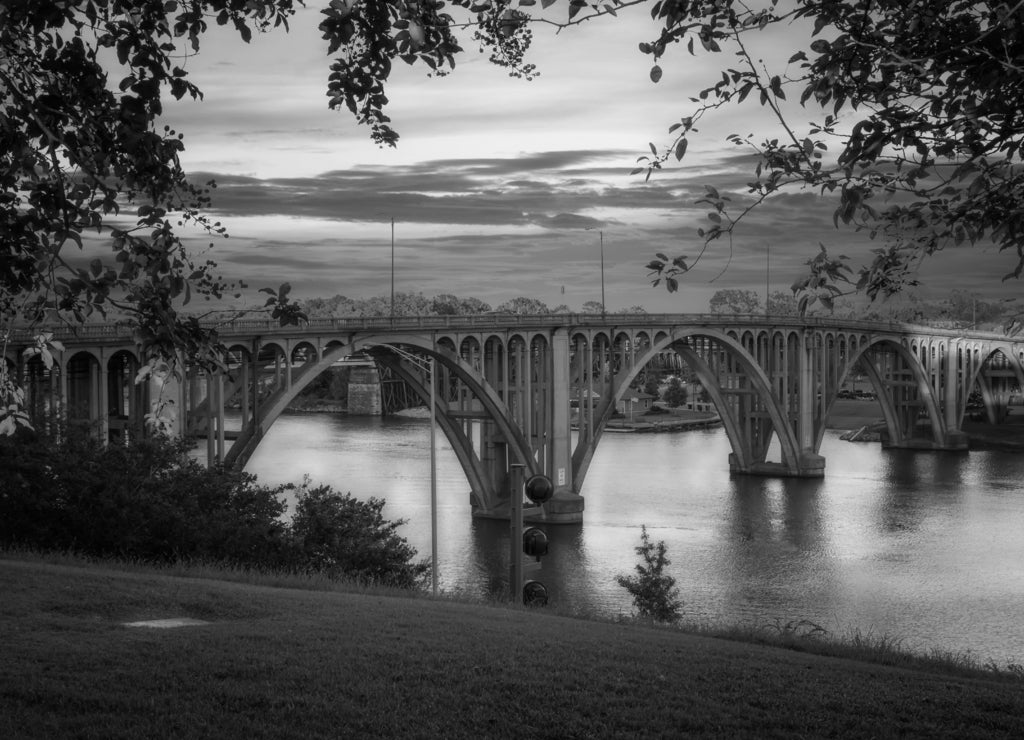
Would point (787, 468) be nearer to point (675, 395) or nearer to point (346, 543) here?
point (346, 543)

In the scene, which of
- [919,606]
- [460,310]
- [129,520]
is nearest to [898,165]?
[129,520]

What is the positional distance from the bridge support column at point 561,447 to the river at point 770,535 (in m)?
1.15

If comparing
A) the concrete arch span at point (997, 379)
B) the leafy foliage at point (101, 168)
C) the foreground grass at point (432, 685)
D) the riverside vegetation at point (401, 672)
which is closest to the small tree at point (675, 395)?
the concrete arch span at point (997, 379)

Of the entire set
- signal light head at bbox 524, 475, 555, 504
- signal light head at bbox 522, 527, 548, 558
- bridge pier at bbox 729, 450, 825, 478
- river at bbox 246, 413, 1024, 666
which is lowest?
river at bbox 246, 413, 1024, 666

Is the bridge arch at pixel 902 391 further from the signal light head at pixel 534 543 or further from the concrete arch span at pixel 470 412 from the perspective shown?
the signal light head at pixel 534 543

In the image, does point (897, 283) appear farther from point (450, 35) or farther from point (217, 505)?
point (217, 505)

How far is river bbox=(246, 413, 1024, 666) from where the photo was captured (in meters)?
36.0

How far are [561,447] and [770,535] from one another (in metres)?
10.00

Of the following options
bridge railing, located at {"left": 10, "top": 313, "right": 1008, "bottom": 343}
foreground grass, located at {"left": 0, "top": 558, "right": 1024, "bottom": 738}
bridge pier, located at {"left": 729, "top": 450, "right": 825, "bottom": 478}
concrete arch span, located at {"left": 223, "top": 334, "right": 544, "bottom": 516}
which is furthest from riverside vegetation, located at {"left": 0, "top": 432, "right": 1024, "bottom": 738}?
bridge pier, located at {"left": 729, "top": 450, "right": 825, "bottom": 478}

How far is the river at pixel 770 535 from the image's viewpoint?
3603cm

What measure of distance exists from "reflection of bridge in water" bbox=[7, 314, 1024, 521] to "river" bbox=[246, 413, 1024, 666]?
3476 mm

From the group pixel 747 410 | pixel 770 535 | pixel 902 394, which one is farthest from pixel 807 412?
pixel 902 394

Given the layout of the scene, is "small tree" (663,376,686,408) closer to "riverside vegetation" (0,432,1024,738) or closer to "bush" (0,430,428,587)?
"bush" (0,430,428,587)

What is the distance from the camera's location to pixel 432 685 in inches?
377
